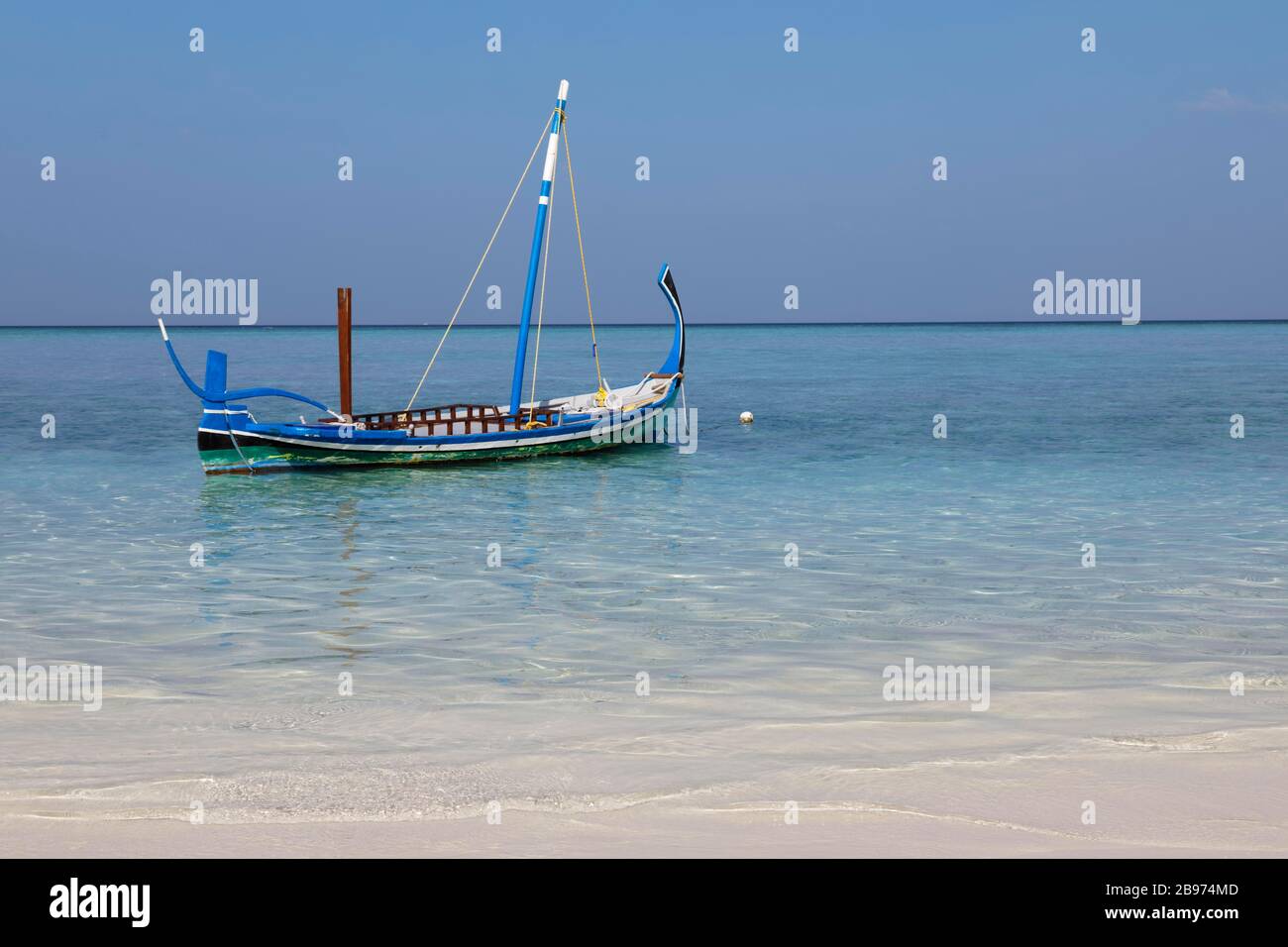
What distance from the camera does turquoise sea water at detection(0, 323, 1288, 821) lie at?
794 centimetres

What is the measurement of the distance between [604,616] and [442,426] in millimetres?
22874

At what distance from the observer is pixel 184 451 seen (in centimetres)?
3406

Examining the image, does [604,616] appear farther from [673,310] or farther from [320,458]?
[673,310]

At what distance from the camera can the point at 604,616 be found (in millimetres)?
13445

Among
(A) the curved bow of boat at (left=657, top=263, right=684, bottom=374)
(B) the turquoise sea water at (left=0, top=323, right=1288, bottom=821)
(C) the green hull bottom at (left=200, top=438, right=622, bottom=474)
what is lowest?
(B) the turquoise sea water at (left=0, top=323, right=1288, bottom=821)

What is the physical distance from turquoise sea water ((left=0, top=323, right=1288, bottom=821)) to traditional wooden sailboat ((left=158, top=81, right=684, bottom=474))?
0.88 m

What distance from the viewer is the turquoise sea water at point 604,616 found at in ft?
26.1

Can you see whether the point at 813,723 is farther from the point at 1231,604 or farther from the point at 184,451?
the point at 184,451

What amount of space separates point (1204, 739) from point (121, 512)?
63.8 ft

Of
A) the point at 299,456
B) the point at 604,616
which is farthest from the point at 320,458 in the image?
the point at 604,616

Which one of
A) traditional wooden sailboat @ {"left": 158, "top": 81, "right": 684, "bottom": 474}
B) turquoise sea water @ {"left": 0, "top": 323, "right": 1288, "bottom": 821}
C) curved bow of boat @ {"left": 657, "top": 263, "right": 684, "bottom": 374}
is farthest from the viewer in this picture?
curved bow of boat @ {"left": 657, "top": 263, "right": 684, "bottom": 374}

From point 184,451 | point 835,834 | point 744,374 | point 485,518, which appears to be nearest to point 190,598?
point 485,518

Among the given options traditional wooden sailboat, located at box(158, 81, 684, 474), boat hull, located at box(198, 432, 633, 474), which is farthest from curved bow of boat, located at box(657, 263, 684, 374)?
boat hull, located at box(198, 432, 633, 474)

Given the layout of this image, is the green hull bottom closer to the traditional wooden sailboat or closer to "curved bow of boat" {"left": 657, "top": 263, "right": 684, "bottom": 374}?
the traditional wooden sailboat
